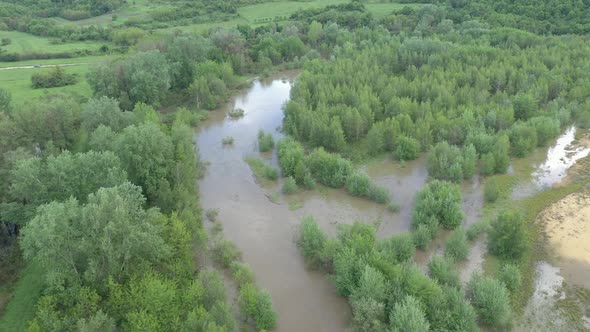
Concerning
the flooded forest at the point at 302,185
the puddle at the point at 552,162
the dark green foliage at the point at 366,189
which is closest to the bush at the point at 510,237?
the flooded forest at the point at 302,185

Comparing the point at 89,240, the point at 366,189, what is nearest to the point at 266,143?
the point at 366,189

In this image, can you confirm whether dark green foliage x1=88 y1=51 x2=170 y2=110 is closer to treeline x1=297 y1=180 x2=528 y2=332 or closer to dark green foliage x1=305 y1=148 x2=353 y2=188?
dark green foliage x1=305 y1=148 x2=353 y2=188

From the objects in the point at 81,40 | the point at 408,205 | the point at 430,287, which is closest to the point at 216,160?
the point at 408,205

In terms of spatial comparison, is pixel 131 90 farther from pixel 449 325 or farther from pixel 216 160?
pixel 449 325

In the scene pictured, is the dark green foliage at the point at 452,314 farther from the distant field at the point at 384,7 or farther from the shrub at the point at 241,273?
the distant field at the point at 384,7

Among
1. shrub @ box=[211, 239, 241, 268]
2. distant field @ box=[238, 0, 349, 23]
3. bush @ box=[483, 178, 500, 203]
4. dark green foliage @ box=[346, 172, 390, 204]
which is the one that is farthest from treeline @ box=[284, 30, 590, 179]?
distant field @ box=[238, 0, 349, 23]

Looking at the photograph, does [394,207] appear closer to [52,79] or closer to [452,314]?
[452,314]

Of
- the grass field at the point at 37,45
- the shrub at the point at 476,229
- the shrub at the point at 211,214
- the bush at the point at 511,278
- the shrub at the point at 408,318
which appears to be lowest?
the shrub at the point at 211,214
